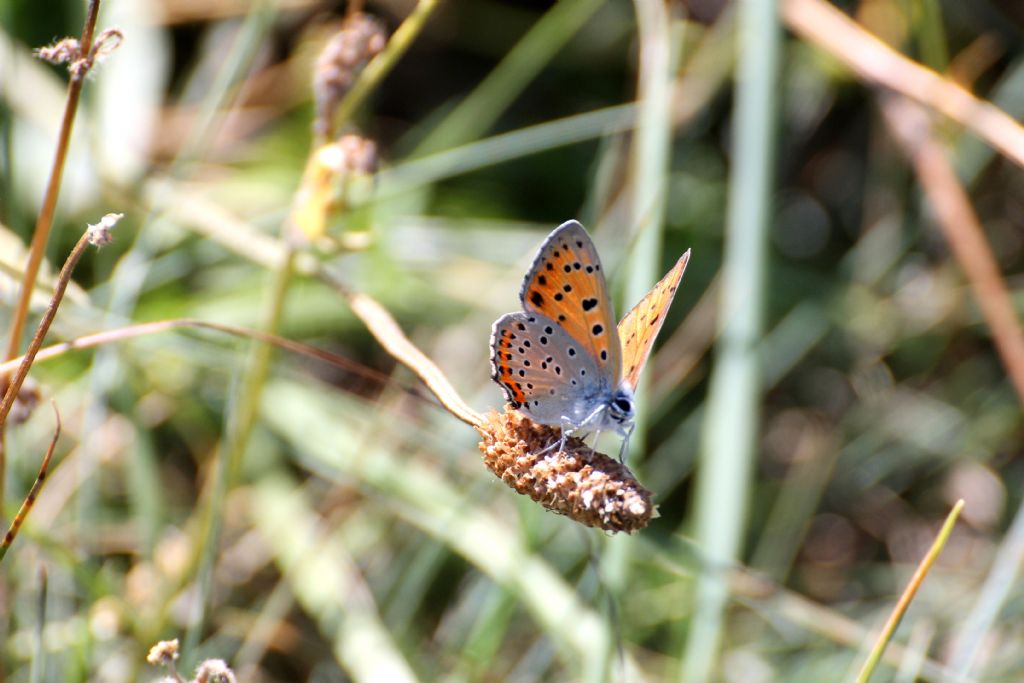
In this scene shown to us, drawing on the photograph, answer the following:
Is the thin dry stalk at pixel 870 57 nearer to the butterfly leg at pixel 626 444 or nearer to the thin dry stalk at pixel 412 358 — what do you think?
the butterfly leg at pixel 626 444

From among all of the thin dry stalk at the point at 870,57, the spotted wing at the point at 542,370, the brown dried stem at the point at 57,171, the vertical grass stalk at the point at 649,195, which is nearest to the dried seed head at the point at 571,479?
the spotted wing at the point at 542,370

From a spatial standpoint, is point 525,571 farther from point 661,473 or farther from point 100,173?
point 100,173

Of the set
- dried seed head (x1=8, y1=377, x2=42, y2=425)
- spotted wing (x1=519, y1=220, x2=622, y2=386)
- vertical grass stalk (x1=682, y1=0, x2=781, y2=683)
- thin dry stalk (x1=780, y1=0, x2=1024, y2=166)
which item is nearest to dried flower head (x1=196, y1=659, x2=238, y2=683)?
dried seed head (x1=8, y1=377, x2=42, y2=425)

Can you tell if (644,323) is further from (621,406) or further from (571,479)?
(571,479)

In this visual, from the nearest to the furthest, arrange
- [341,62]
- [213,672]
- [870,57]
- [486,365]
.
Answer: [213,672], [341,62], [870,57], [486,365]

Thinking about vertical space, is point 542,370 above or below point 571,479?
above

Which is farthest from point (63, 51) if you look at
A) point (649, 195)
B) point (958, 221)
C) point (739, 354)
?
point (958, 221)

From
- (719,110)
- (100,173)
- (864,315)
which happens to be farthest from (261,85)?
(864,315)
